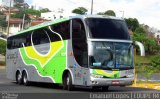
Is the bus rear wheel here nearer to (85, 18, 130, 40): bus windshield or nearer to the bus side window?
the bus side window

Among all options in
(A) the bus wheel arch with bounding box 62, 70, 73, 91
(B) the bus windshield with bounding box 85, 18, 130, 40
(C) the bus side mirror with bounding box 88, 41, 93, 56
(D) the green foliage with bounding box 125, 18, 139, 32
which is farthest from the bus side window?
(D) the green foliage with bounding box 125, 18, 139, 32

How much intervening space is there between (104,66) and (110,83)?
2.80ft

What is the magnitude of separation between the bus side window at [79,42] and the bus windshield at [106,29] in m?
0.46

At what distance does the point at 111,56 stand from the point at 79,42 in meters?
1.73

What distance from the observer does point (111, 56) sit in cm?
2222

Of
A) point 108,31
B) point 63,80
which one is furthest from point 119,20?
point 63,80

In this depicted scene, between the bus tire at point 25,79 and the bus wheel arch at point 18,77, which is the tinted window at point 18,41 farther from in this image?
the bus tire at point 25,79

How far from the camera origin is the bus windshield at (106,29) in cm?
2220

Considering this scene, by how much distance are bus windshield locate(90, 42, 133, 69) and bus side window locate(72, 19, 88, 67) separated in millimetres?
528

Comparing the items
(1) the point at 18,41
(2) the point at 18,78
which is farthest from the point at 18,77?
(1) the point at 18,41

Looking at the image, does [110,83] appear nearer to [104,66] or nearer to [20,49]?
[104,66]

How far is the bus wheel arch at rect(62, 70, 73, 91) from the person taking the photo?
23.3 metres

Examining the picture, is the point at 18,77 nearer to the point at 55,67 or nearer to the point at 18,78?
the point at 18,78

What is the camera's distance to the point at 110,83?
22078mm
